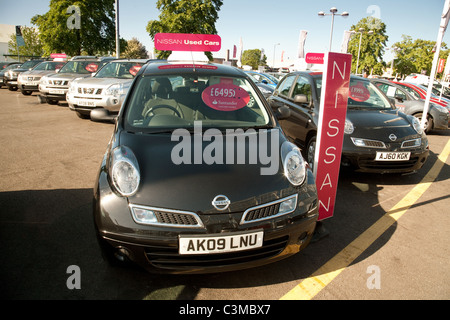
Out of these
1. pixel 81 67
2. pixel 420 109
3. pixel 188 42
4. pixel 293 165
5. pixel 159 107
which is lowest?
pixel 420 109

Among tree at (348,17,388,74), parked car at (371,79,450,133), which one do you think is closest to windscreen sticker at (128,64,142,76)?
parked car at (371,79,450,133)

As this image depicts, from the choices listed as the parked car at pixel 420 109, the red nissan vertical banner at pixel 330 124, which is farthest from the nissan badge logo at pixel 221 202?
the parked car at pixel 420 109

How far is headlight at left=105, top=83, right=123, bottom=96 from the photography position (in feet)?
27.6

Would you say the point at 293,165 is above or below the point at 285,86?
below

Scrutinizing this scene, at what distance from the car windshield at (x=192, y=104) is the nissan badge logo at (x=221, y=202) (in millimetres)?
947

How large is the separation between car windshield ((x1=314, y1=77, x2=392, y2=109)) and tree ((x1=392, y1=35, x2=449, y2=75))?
5275 centimetres

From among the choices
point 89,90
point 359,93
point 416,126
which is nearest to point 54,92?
point 89,90

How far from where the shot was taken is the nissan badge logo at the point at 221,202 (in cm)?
211

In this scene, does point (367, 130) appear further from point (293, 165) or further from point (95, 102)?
point (95, 102)

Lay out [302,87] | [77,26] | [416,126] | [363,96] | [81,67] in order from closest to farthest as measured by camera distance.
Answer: [416,126] < [363,96] < [302,87] < [81,67] < [77,26]

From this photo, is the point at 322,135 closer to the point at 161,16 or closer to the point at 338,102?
the point at 338,102

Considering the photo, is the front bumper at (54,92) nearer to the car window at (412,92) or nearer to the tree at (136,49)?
the car window at (412,92)

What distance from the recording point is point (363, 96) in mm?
5582

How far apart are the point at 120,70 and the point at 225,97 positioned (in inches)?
287
